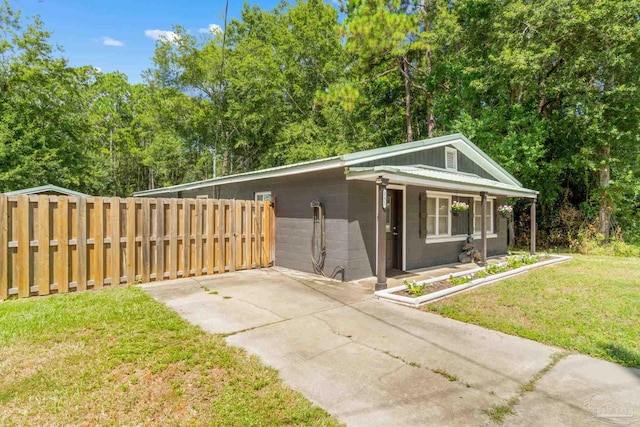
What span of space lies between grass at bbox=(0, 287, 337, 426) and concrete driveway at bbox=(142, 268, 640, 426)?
0.30 meters

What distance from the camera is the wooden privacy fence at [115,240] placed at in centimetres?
516

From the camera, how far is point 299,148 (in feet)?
64.7

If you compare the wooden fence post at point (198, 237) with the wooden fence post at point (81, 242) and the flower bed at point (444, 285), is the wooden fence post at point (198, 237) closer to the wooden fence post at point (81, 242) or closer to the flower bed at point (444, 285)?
the wooden fence post at point (81, 242)

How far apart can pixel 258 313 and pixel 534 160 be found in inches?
514

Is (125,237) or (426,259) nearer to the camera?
(125,237)

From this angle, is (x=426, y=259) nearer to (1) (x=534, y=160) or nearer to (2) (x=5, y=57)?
(1) (x=534, y=160)

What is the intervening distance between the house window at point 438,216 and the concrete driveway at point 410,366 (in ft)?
13.8

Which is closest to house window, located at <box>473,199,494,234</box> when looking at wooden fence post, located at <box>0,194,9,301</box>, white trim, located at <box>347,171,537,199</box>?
white trim, located at <box>347,171,537,199</box>

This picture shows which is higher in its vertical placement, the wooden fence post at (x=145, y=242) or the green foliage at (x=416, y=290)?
the wooden fence post at (x=145, y=242)

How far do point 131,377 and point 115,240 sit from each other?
3.97m

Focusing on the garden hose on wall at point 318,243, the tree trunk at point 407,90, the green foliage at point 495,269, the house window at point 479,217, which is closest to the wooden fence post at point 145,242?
the garden hose on wall at point 318,243

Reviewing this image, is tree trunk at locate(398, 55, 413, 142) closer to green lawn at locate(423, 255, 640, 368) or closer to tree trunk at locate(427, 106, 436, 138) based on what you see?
tree trunk at locate(427, 106, 436, 138)

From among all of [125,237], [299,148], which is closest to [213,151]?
[299,148]

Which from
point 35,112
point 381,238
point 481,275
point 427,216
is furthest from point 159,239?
point 35,112
